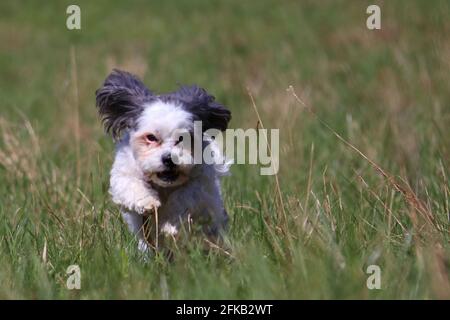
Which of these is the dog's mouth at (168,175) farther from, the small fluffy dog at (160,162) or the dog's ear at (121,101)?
the dog's ear at (121,101)

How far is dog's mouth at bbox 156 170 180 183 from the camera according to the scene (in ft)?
17.0

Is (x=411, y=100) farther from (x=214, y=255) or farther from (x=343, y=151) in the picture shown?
(x=214, y=255)

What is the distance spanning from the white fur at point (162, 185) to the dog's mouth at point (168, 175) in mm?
25

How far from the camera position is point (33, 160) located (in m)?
7.32

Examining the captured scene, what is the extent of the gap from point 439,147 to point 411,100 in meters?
2.52

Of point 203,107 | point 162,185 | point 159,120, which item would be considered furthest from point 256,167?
point 159,120

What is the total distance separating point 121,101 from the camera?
5.44m

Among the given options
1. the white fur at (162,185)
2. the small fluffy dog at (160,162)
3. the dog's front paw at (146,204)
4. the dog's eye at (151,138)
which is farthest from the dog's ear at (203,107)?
the dog's front paw at (146,204)

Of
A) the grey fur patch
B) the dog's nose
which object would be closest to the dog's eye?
the dog's nose

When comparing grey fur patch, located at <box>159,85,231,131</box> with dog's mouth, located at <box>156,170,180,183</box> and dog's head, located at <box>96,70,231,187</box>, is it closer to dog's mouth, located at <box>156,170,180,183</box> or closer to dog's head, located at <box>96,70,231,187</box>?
dog's head, located at <box>96,70,231,187</box>

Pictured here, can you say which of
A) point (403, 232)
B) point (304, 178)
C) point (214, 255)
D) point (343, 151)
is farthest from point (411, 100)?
point (214, 255)

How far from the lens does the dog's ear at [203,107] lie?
17.5ft

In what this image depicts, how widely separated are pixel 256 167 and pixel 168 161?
255 cm

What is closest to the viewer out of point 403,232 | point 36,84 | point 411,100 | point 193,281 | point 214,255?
point 193,281
